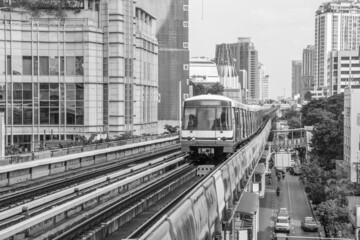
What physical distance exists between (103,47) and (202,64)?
4955 inches

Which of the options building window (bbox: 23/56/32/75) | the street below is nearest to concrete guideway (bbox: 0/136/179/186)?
building window (bbox: 23/56/32/75)

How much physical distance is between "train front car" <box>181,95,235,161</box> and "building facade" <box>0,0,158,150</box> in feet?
Answer: 51.4

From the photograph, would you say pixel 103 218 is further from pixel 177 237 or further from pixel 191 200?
pixel 177 237

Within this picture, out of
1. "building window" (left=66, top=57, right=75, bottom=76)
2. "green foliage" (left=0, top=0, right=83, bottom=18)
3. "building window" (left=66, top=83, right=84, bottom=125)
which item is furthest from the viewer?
"building window" (left=66, top=83, right=84, bottom=125)

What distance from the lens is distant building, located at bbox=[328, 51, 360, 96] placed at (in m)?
147

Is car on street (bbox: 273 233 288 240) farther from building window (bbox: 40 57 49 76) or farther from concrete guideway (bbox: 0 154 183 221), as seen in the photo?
building window (bbox: 40 57 49 76)

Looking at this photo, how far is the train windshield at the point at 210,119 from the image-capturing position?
82.1 ft

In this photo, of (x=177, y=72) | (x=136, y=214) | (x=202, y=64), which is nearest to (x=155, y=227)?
(x=136, y=214)

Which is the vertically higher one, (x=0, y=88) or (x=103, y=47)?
(x=103, y=47)

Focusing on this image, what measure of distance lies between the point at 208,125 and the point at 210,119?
239 mm

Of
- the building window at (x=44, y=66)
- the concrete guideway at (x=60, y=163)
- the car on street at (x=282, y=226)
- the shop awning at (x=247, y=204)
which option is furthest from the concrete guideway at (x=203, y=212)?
the building window at (x=44, y=66)

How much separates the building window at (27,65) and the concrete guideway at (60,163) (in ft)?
34.3

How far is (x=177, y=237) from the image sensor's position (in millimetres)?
8703

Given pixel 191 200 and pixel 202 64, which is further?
pixel 202 64
